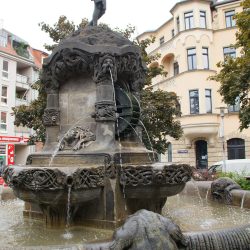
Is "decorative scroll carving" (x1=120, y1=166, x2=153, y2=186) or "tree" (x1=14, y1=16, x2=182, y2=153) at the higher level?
"tree" (x1=14, y1=16, x2=182, y2=153)

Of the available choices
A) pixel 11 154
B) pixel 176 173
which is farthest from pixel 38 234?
pixel 11 154

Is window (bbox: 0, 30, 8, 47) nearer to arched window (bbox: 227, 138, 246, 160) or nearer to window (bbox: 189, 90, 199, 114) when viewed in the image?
window (bbox: 189, 90, 199, 114)

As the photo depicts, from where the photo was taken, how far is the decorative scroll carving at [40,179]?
5.45 metres

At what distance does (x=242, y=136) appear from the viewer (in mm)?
32344

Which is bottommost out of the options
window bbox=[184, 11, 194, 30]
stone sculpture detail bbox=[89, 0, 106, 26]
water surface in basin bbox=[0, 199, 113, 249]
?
water surface in basin bbox=[0, 199, 113, 249]

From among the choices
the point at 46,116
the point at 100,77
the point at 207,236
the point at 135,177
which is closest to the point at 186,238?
the point at 207,236

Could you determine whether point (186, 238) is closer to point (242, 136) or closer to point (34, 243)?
point (34, 243)

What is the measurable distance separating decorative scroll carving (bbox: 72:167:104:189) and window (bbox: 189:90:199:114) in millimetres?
27390

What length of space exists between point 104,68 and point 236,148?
1093 inches

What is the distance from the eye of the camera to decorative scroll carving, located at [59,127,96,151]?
23.6 feet

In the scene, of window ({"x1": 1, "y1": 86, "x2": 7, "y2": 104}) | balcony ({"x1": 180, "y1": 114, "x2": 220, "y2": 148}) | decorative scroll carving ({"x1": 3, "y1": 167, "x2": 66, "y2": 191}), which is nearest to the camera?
decorative scroll carving ({"x1": 3, "y1": 167, "x2": 66, "y2": 191})

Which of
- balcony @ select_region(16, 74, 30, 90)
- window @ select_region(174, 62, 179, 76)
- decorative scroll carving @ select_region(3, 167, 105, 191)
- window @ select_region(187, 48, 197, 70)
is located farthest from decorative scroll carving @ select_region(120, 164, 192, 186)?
balcony @ select_region(16, 74, 30, 90)

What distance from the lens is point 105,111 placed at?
7117mm

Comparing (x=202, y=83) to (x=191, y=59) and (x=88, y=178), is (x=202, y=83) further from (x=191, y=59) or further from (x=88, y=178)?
(x=88, y=178)
